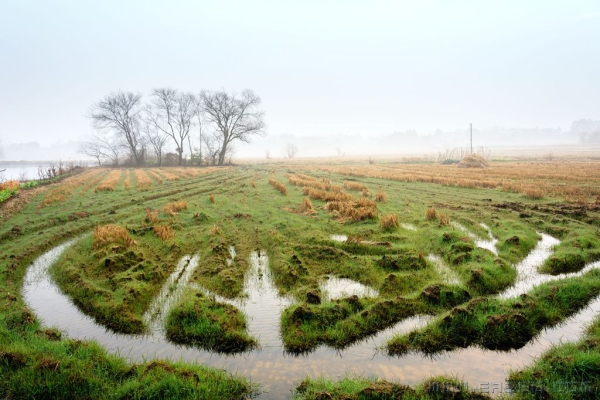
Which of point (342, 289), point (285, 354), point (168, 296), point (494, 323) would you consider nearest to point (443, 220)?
point (342, 289)

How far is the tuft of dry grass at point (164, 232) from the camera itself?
11.8 meters

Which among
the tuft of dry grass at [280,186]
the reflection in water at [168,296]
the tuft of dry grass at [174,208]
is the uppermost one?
the tuft of dry grass at [280,186]

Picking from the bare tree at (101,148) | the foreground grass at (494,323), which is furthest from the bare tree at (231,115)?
the foreground grass at (494,323)

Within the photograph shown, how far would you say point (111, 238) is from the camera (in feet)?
35.7

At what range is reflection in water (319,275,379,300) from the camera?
770cm

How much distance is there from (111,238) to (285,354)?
26.8 ft

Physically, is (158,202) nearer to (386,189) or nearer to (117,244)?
(117,244)

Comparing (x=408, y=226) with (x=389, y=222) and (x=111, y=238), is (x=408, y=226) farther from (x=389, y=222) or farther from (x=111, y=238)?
(x=111, y=238)

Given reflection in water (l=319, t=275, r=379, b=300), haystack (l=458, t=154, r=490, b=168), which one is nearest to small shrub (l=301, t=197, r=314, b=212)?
reflection in water (l=319, t=275, r=379, b=300)

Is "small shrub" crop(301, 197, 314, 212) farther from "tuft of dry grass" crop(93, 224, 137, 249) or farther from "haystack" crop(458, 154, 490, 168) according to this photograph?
"haystack" crop(458, 154, 490, 168)

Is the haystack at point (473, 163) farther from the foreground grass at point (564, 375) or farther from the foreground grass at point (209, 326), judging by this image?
the foreground grass at point (209, 326)

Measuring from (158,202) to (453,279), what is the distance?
17.4 m

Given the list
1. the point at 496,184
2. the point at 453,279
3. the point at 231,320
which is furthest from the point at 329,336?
the point at 496,184

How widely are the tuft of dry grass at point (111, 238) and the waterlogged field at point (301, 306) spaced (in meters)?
0.07
